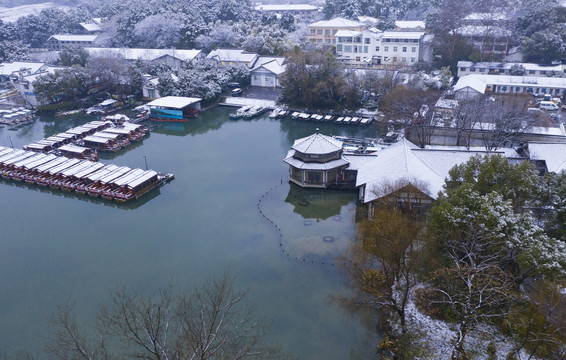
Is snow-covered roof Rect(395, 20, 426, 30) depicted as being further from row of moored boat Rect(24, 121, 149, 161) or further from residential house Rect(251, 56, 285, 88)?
row of moored boat Rect(24, 121, 149, 161)

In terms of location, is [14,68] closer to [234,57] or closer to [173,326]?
[234,57]

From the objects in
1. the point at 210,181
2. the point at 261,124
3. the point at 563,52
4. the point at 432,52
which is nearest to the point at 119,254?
the point at 210,181

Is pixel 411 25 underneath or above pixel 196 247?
above

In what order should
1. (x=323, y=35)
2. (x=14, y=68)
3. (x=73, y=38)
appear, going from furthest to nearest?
(x=73, y=38), (x=323, y=35), (x=14, y=68)

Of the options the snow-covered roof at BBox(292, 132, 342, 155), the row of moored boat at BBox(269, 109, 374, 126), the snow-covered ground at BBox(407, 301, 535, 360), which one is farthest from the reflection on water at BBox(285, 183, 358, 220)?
the row of moored boat at BBox(269, 109, 374, 126)

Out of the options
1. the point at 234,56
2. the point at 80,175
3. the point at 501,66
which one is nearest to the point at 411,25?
the point at 501,66

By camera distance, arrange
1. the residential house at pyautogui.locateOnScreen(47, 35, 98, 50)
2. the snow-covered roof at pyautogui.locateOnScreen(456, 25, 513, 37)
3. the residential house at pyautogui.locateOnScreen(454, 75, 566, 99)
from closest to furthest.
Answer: the residential house at pyautogui.locateOnScreen(454, 75, 566, 99), the snow-covered roof at pyautogui.locateOnScreen(456, 25, 513, 37), the residential house at pyautogui.locateOnScreen(47, 35, 98, 50)
